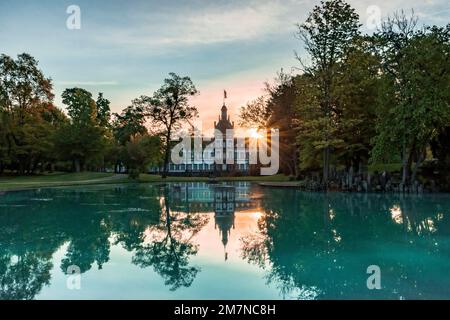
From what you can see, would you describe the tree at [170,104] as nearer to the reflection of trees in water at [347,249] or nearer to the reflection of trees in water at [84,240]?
the reflection of trees in water at [84,240]

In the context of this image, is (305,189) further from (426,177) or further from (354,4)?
(354,4)

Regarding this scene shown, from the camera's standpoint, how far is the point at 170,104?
43781 mm

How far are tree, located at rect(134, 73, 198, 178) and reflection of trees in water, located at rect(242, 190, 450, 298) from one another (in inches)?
1256

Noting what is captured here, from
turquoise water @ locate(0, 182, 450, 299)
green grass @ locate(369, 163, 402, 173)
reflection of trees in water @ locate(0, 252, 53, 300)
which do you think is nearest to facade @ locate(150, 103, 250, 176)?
green grass @ locate(369, 163, 402, 173)

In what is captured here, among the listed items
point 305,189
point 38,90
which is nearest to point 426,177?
point 305,189

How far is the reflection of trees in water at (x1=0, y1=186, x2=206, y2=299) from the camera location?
6258 millimetres

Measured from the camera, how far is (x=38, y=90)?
44625 mm

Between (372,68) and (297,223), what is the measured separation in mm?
16050

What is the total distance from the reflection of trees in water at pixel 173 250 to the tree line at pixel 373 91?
14379mm

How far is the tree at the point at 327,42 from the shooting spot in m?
25.3

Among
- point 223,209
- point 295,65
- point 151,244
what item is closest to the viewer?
point 151,244

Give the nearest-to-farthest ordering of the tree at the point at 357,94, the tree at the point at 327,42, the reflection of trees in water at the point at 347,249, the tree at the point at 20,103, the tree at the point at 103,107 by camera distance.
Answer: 1. the reflection of trees in water at the point at 347,249
2. the tree at the point at 357,94
3. the tree at the point at 327,42
4. the tree at the point at 20,103
5. the tree at the point at 103,107

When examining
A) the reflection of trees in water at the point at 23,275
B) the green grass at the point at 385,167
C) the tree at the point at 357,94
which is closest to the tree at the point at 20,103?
the tree at the point at 357,94
